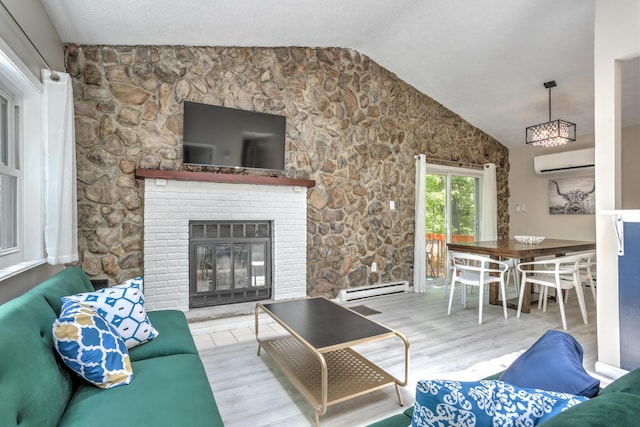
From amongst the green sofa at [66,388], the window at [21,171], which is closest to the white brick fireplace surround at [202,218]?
the window at [21,171]

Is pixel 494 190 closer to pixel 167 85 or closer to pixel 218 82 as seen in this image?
pixel 218 82

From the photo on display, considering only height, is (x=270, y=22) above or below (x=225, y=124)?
above

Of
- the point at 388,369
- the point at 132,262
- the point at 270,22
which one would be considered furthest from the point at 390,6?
the point at 132,262

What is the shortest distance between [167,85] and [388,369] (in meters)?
3.30

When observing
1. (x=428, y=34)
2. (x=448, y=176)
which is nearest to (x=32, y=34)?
(x=428, y=34)

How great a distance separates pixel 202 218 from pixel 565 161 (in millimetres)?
5239

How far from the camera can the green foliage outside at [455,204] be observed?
5246 millimetres

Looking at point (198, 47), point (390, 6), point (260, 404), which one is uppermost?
point (390, 6)

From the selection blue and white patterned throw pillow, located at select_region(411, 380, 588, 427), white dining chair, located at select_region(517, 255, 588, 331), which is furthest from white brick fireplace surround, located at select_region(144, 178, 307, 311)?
blue and white patterned throw pillow, located at select_region(411, 380, 588, 427)

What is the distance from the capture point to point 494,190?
5.51 meters

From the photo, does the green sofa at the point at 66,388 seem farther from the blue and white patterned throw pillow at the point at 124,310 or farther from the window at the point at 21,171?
the window at the point at 21,171

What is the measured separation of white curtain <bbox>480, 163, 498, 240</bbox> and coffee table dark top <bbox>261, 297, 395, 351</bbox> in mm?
3941

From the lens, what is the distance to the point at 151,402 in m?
1.25

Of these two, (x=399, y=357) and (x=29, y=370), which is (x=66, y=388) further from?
(x=399, y=357)
